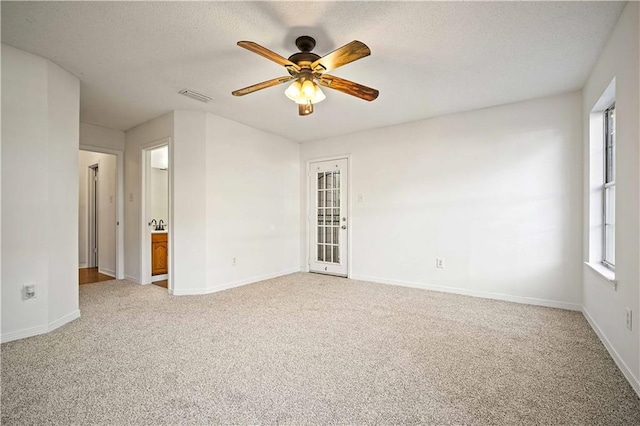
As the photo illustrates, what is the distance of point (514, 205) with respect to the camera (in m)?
3.76

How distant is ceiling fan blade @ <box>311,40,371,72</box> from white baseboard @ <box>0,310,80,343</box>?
3246 millimetres

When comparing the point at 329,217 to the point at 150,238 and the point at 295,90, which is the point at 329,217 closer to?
the point at 150,238

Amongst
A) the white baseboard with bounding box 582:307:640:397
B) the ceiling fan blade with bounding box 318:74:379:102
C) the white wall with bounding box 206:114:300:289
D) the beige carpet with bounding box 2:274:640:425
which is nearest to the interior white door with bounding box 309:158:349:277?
the white wall with bounding box 206:114:300:289

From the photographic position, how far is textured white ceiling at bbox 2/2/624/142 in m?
2.07

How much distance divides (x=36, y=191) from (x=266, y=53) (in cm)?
241

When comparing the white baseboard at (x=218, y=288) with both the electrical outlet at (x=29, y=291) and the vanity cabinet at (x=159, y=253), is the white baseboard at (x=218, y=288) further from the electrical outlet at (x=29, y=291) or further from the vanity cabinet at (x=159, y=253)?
the electrical outlet at (x=29, y=291)

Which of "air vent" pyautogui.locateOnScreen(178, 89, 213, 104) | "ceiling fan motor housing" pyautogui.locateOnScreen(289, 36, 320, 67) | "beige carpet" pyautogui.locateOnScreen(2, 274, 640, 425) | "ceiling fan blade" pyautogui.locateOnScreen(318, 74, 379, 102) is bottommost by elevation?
"beige carpet" pyautogui.locateOnScreen(2, 274, 640, 425)

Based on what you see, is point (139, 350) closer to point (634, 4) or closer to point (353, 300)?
point (353, 300)

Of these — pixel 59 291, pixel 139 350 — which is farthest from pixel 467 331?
pixel 59 291

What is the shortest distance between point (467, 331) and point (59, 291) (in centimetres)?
388

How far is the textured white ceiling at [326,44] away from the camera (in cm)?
207

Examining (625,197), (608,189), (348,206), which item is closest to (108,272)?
(348,206)

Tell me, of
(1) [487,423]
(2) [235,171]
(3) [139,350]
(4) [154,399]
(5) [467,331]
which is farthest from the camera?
(2) [235,171]

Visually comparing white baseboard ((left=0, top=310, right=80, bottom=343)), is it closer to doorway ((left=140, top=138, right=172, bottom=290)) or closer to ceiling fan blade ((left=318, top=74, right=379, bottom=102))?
doorway ((left=140, top=138, right=172, bottom=290))
